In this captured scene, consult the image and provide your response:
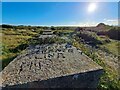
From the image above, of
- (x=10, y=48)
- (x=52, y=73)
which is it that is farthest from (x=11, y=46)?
(x=52, y=73)

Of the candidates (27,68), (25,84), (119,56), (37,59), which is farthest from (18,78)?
(119,56)

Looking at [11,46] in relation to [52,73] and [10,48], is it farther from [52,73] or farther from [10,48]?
[52,73]

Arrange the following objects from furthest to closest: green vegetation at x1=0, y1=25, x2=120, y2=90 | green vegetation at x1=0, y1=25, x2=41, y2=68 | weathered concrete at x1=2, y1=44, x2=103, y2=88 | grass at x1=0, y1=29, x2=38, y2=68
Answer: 1. green vegetation at x1=0, y1=25, x2=41, y2=68
2. grass at x1=0, y1=29, x2=38, y2=68
3. green vegetation at x1=0, y1=25, x2=120, y2=90
4. weathered concrete at x1=2, y1=44, x2=103, y2=88

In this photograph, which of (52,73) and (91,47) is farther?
→ (91,47)

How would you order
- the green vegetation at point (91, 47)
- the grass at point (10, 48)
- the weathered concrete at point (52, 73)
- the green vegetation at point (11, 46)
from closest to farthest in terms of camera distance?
the weathered concrete at point (52, 73) → the green vegetation at point (91, 47) → the grass at point (10, 48) → the green vegetation at point (11, 46)

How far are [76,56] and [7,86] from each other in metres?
3.02

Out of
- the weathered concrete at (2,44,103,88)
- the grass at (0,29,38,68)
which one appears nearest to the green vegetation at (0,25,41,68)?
the grass at (0,29,38,68)

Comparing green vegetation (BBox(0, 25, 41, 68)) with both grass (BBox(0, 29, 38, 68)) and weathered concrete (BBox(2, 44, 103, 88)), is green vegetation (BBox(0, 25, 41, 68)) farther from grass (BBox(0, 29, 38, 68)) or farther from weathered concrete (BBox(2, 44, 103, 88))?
weathered concrete (BBox(2, 44, 103, 88))

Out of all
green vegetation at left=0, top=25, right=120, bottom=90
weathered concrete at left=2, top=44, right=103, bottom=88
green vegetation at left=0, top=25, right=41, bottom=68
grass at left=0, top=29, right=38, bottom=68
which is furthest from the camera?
green vegetation at left=0, top=25, right=41, bottom=68

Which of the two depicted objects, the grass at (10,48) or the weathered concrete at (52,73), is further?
the grass at (10,48)

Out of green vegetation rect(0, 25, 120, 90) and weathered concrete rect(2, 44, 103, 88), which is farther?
green vegetation rect(0, 25, 120, 90)

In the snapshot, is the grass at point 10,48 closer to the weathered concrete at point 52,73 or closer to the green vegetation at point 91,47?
the green vegetation at point 91,47

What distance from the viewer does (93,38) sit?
20.6 m

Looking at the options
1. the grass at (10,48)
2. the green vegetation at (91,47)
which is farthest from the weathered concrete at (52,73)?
the grass at (10,48)
